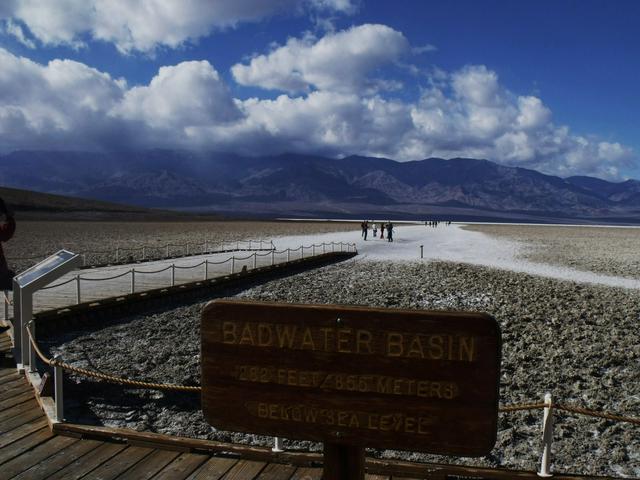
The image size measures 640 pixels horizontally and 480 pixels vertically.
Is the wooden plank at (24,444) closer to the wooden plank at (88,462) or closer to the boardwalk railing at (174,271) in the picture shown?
the wooden plank at (88,462)

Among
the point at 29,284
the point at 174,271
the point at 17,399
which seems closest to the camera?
the point at 17,399

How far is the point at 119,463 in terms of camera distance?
5.07 meters

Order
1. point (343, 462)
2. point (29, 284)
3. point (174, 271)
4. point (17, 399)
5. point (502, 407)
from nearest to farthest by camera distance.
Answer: point (343, 462) < point (502, 407) < point (17, 399) < point (29, 284) < point (174, 271)

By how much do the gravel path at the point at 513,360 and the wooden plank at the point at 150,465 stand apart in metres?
3.37

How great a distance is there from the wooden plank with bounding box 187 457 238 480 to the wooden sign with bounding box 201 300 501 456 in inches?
76.6

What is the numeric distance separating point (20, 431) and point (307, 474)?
374 centimetres

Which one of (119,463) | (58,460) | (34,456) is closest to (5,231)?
(34,456)

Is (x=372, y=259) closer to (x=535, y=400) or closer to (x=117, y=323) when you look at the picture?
(x=117, y=323)

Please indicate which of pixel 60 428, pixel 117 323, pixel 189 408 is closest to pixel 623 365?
pixel 189 408

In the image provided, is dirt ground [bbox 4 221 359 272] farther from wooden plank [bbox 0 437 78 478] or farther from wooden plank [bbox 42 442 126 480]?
wooden plank [bbox 42 442 126 480]

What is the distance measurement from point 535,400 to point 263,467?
7181 millimetres

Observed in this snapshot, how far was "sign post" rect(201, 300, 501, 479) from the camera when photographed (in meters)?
2.94

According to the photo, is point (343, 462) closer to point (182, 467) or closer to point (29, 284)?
point (182, 467)

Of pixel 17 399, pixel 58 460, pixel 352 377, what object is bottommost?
pixel 17 399
